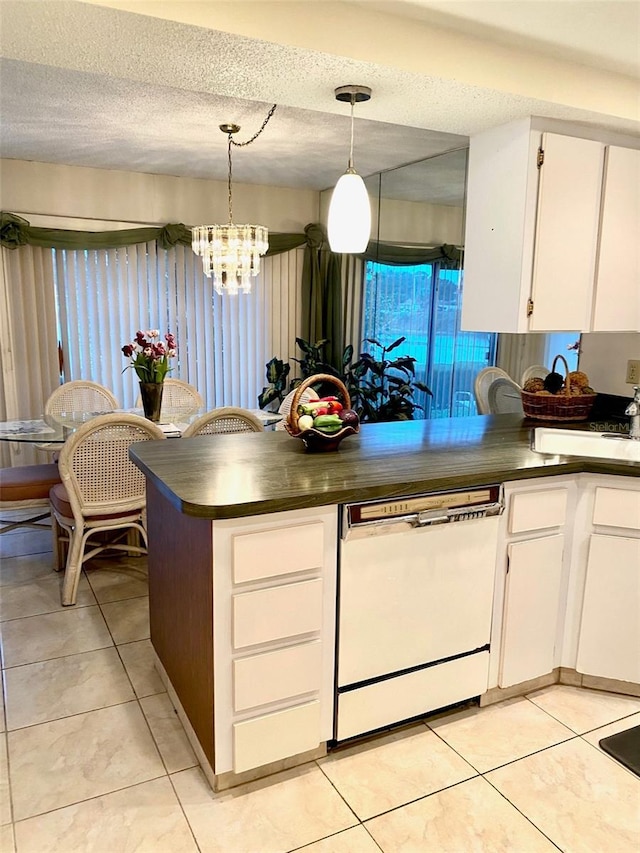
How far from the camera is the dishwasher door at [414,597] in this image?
6.42 feet

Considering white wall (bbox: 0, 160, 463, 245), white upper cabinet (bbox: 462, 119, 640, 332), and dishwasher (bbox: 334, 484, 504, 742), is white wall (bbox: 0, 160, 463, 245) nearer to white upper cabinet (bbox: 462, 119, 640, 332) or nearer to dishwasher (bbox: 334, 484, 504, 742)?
white upper cabinet (bbox: 462, 119, 640, 332)

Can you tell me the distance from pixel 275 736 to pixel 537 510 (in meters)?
1.15

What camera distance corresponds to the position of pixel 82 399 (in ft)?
14.1

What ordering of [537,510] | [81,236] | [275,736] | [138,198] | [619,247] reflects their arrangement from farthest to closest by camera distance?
1. [138,198]
2. [81,236]
3. [619,247]
4. [537,510]
5. [275,736]

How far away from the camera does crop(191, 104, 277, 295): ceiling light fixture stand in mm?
4020

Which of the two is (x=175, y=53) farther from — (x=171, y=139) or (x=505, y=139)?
(x=171, y=139)

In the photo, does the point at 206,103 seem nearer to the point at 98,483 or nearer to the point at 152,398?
the point at 152,398

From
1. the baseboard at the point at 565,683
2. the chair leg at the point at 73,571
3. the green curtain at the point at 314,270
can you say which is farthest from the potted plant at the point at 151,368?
the baseboard at the point at 565,683

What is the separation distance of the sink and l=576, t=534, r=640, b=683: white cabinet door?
0.34 m

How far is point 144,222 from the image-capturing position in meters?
A: 5.07

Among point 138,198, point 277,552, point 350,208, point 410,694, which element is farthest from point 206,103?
point 410,694

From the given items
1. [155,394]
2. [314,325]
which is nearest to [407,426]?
[155,394]

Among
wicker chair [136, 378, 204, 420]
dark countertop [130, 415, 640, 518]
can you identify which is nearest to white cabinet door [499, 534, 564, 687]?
dark countertop [130, 415, 640, 518]

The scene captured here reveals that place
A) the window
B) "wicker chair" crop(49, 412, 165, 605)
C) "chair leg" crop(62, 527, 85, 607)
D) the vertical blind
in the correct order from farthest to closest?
the vertical blind → the window → "chair leg" crop(62, 527, 85, 607) → "wicker chair" crop(49, 412, 165, 605)
